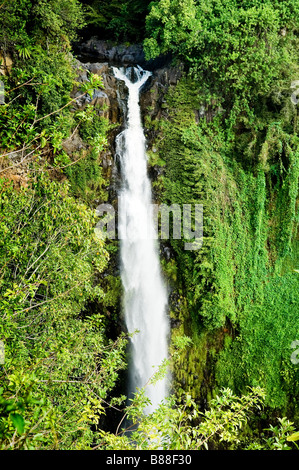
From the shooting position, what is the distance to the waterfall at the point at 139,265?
8.16 metres

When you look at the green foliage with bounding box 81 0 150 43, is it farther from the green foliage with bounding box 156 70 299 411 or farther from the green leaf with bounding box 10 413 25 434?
the green leaf with bounding box 10 413 25 434

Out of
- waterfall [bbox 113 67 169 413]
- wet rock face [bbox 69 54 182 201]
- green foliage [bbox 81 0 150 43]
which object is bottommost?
waterfall [bbox 113 67 169 413]

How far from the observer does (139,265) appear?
29.0 ft

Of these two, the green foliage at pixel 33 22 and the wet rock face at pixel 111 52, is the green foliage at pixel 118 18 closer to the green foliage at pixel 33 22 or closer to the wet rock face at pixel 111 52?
the wet rock face at pixel 111 52

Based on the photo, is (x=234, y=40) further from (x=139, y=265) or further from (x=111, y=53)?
(x=139, y=265)

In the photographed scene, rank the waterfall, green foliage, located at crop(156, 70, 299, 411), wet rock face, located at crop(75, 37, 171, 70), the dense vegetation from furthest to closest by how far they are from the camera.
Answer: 1. wet rock face, located at crop(75, 37, 171, 70)
2. green foliage, located at crop(156, 70, 299, 411)
3. the dense vegetation
4. the waterfall

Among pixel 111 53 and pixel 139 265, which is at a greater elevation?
pixel 111 53

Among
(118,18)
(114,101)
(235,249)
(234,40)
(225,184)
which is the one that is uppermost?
(118,18)

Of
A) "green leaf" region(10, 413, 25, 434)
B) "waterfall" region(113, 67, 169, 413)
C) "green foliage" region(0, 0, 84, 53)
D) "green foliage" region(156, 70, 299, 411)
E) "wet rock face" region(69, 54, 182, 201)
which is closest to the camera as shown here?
"green leaf" region(10, 413, 25, 434)

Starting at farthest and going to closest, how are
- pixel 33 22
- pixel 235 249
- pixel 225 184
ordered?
pixel 225 184
pixel 235 249
pixel 33 22

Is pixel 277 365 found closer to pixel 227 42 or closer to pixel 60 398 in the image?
pixel 60 398

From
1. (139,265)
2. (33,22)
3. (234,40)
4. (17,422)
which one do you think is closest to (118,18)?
(234,40)

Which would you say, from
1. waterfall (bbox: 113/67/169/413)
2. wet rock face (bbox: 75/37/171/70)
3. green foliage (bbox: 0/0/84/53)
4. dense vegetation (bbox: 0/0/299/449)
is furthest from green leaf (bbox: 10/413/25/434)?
wet rock face (bbox: 75/37/171/70)

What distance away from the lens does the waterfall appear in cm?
816
